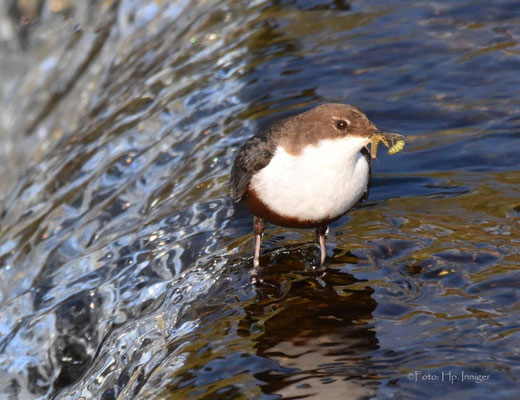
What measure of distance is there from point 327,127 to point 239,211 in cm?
144

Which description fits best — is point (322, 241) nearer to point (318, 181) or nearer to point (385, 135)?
point (318, 181)

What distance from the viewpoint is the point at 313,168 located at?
13.8ft

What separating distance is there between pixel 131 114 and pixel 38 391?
3003 mm

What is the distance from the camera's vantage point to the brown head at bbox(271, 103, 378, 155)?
167 inches

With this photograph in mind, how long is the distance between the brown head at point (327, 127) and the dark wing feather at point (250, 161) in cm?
9

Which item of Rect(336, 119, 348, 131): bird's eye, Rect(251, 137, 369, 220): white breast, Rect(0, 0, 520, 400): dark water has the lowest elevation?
Rect(0, 0, 520, 400): dark water

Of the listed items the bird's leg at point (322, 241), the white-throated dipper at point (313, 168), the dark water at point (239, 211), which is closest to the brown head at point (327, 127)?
the white-throated dipper at point (313, 168)

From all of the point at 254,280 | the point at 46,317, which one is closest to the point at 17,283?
the point at 46,317

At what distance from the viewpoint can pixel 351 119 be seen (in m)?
4.26

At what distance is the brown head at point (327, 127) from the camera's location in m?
4.25

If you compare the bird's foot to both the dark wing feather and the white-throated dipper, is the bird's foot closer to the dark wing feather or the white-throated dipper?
the white-throated dipper

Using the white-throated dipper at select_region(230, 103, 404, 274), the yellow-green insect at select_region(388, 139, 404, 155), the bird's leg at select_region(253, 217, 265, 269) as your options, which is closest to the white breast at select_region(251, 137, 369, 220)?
the white-throated dipper at select_region(230, 103, 404, 274)

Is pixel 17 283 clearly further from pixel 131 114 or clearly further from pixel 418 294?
pixel 418 294

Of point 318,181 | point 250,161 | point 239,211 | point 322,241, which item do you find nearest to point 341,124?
point 318,181
